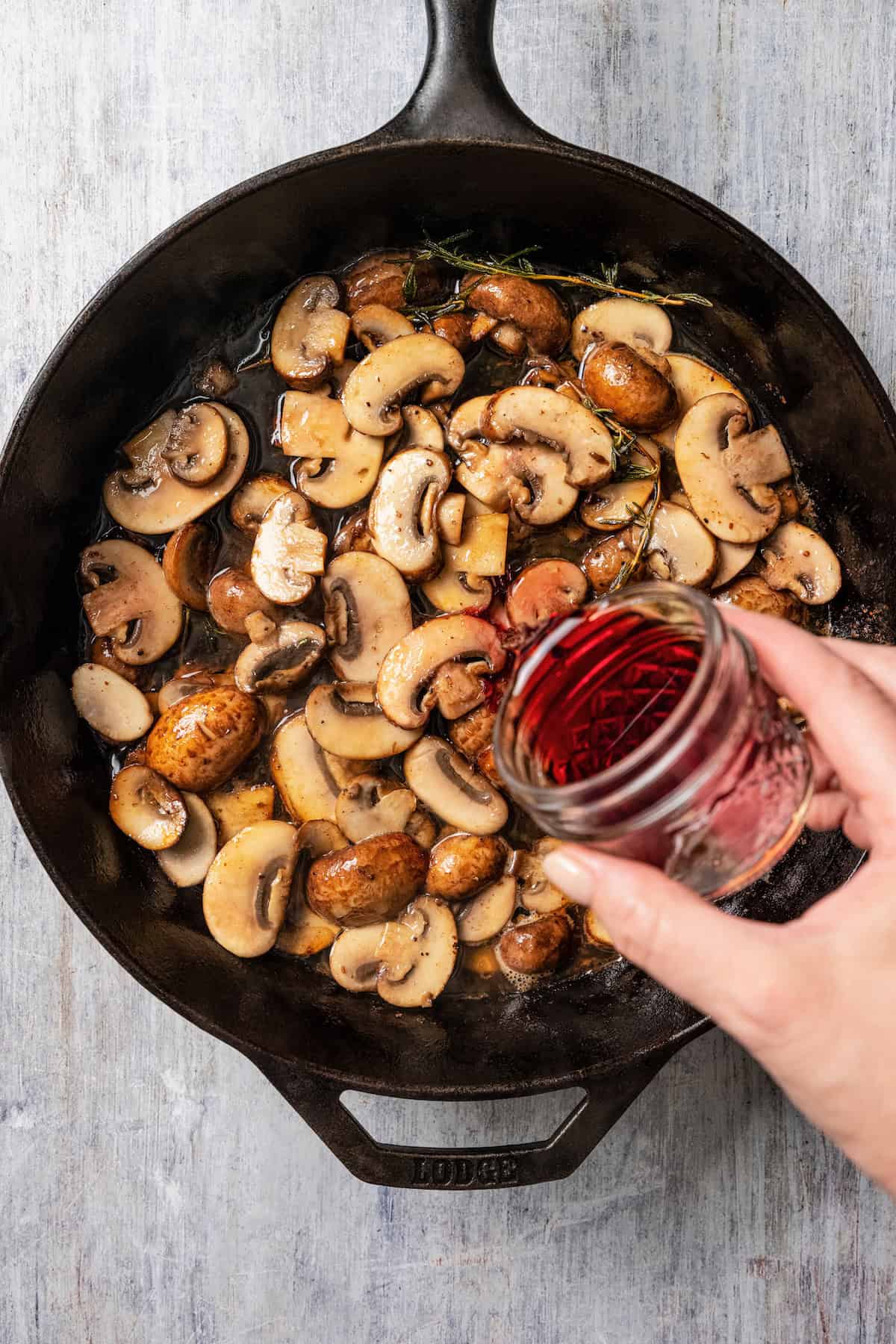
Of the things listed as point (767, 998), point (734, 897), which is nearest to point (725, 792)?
point (767, 998)

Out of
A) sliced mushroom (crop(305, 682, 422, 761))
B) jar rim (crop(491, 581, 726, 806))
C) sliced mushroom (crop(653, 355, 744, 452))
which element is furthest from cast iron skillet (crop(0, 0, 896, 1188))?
jar rim (crop(491, 581, 726, 806))

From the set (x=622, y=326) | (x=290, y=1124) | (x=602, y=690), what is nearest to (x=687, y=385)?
(x=622, y=326)

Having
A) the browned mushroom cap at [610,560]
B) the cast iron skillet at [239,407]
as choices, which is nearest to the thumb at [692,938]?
the cast iron skillet at [239,407]

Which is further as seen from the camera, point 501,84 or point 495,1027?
point 495,1027

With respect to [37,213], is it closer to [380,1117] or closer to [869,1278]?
[380,1117]

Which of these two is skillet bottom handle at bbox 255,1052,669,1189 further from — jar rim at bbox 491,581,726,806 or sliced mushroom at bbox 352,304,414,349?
sliced mushroom at bbox 352,304,414,349

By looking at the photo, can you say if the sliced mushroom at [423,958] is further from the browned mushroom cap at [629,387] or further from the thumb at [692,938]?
the browned mushroom cap at [629,387]
